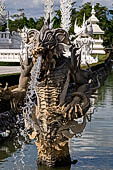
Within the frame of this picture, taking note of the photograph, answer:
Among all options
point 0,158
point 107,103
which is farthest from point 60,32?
point 107,103

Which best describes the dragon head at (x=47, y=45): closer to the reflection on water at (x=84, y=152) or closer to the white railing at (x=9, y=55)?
the reflection on water at (x=84, y=152)

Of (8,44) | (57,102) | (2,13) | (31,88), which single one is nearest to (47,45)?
(31,88)

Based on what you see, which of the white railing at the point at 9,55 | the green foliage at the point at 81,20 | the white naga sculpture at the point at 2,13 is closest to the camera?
the white railing at the point at 9,55

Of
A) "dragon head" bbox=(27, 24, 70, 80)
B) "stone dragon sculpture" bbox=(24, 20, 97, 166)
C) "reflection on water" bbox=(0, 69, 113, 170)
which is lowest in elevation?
"reflection on water" bbox=(0, 69, 113, 170)

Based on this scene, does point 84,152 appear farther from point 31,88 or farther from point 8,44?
point 8,44

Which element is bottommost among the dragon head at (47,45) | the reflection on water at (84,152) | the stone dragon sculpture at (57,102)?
the reflection on water at (84,152)

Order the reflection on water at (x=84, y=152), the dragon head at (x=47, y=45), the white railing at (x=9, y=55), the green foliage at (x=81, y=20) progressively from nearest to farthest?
the dragon head at (x=47, y=45) < the reflection on water at (x=84, y=152) < the white railing at (x=9, y=55) < the green foliage at (x=81, y=20)

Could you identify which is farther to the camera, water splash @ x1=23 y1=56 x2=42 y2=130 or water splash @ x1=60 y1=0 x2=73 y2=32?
water splash @ x1=60 y1=0 x2=73 y2=32

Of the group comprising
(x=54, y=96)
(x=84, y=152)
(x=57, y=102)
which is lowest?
(x=84, y=152)

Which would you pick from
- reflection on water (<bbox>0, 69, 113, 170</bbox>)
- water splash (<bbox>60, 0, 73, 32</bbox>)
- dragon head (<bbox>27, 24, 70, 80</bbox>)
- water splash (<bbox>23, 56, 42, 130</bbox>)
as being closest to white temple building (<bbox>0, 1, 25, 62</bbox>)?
water splash (<bbox>60, 0, 73, 32</bbox>)

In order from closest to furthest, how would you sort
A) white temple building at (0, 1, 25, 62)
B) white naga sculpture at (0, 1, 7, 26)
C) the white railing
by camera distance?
1. the white railing
2. white temple building at (0, 1, 25, 62)
3. white naga sculpture at (0, 1, 7, 26)

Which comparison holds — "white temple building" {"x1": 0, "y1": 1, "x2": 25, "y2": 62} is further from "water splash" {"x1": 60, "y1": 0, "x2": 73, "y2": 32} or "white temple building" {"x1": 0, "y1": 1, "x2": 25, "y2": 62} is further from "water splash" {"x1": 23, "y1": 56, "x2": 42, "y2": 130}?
"water splash" {"x1": 23, "y1": 56, "x2": 42, "y2": 130}

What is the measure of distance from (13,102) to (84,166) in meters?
1.77

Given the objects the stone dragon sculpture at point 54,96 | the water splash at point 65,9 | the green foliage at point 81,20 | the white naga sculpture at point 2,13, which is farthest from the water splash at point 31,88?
the green foliage at point 81,20
